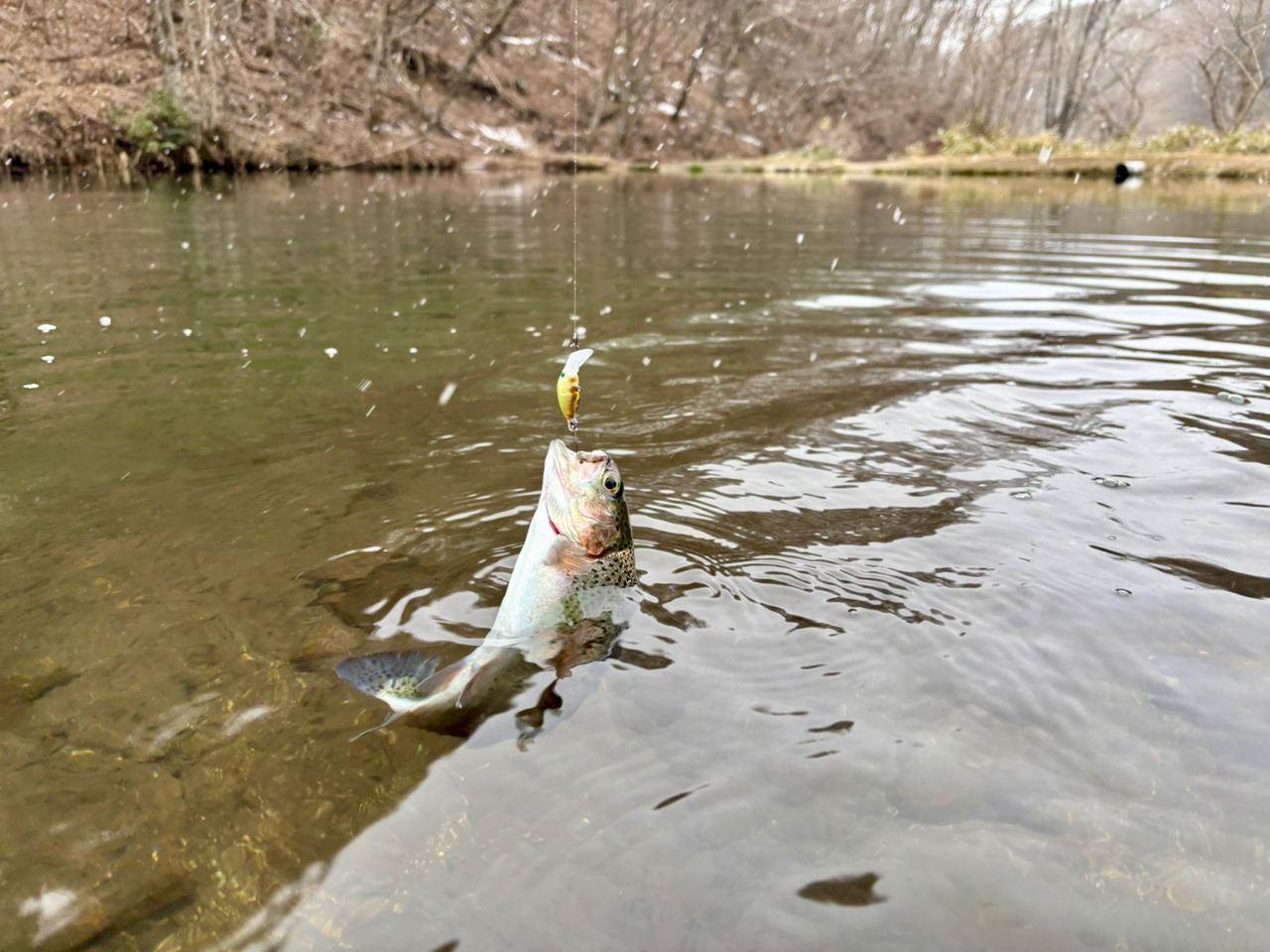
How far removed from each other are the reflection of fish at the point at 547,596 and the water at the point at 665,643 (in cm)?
14

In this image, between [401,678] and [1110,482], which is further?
[1110,482]

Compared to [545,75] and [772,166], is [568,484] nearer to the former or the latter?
[772,166]

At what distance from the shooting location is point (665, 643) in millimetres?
3186

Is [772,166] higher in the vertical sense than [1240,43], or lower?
lower

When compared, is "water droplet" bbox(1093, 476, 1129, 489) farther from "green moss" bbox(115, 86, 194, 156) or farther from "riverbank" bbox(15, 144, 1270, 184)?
"green moss" bbox(115, 86, 194, 156)

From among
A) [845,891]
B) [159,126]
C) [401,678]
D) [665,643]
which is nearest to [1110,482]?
[665,643]

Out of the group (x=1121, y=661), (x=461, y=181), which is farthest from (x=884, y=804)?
(x=461, y=181)

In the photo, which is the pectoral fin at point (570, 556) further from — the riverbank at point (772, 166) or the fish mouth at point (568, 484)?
the riverbank at point (772, 166)

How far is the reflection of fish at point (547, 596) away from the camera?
277cm

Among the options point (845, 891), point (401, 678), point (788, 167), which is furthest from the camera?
point (788, 167)

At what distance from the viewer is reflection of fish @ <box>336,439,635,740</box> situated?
2.77m

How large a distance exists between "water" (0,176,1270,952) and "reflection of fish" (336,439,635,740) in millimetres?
138

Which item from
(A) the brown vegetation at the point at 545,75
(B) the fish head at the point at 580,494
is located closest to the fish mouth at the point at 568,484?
(B) the fish head at the point at 580,494

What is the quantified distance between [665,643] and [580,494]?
2.39ft
